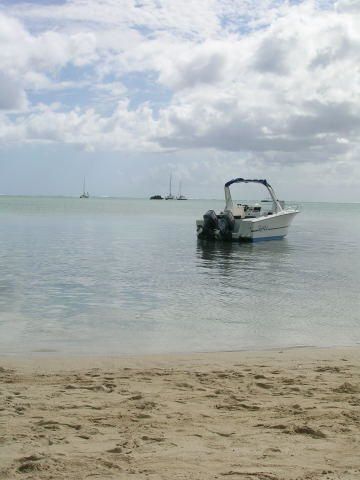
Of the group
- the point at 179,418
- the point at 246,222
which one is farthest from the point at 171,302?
the point at 246,222

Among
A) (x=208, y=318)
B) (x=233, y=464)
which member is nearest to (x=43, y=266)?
(x=208, y=318)

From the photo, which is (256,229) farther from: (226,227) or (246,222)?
(226,227)

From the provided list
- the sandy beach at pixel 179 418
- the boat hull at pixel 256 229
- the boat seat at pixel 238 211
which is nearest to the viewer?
the sandy beach at pixel 179 418

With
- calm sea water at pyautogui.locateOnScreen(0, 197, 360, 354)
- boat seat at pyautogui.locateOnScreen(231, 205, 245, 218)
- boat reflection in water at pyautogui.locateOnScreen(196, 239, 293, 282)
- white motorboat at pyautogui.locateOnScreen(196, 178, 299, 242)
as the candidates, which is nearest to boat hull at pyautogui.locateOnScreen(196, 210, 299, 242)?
white motorboat at pyautogui.locateOnScreen(196, 178, 299, 242)

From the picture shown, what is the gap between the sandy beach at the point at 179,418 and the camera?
4.47 metres

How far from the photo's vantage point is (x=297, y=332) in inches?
434

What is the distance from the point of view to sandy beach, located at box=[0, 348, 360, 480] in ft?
14.7

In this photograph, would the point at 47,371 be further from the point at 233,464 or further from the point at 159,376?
the point at 233,464

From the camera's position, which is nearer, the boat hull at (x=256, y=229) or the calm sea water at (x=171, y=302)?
the calm sea water at (x=171, y=302)

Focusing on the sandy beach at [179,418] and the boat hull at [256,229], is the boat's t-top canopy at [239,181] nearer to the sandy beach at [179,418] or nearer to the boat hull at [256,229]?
the boat hull at [256,229]

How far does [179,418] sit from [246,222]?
3094 cm

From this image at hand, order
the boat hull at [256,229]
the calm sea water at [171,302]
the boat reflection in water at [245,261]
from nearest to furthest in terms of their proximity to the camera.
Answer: the calm sea water at [171,302] → the boat reflection in water at [245,261] → the boat hull at [256,229]

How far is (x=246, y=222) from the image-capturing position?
36.2 metres

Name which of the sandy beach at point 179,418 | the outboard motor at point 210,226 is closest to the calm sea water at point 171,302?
the sandy beach at point 179,418
